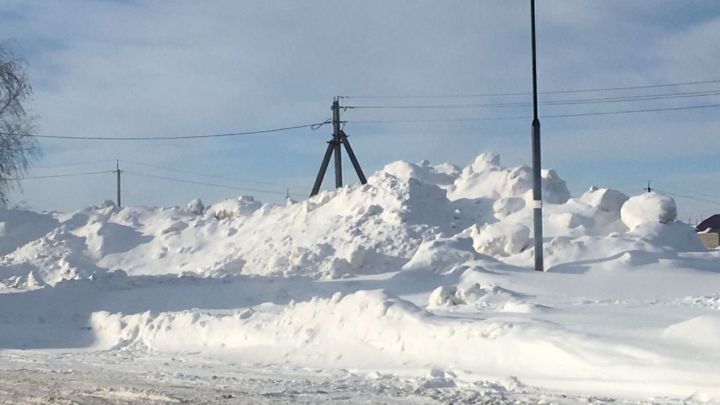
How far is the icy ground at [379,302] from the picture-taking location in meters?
10.3

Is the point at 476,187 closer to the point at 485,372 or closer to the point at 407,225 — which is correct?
the point at 407,225

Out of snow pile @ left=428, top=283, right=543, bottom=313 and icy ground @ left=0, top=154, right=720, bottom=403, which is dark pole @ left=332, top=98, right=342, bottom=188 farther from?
snow pile @ left=428, top=283, right=543, bottom=313

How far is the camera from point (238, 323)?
1630 cm

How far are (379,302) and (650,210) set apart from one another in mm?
13086

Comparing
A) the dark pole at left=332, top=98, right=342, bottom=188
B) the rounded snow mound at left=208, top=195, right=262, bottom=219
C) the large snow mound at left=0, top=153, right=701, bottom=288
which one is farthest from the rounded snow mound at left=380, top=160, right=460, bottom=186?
the rounded snow mound at left=208, top=195, right=262, bottom=219

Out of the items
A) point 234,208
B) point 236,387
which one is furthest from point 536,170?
point 234,208

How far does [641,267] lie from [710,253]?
10.7 feet

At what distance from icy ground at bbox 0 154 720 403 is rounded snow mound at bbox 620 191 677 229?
3.5 inches

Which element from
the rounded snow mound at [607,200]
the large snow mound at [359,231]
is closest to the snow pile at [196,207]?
the large snow mound at [359,231]

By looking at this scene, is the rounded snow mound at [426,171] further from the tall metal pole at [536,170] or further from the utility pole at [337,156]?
the tall metal pole at [536,170]

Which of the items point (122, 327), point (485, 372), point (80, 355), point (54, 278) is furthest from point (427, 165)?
point (485, 372)

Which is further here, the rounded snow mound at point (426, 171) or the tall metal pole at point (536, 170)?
the rounded snow mound at point (426, 171)

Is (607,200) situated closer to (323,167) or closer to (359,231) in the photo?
(359,231)

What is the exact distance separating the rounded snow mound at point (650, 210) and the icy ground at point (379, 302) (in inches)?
3.5
